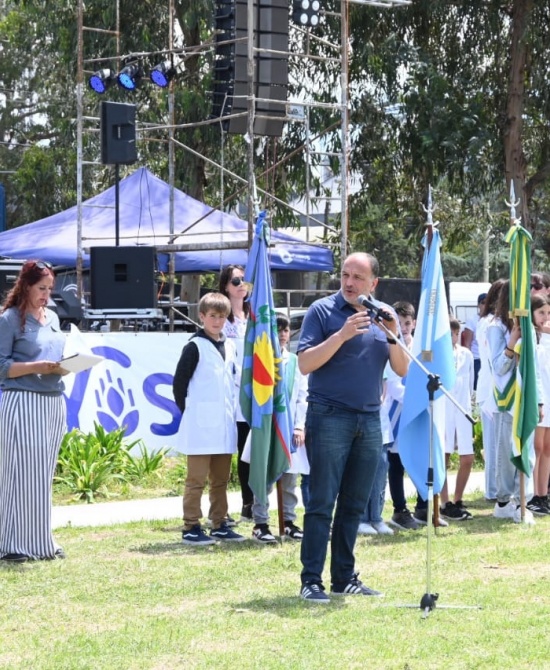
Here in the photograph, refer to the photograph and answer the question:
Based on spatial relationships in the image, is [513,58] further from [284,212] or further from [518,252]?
[518,252]

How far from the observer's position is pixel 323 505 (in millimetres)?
7031

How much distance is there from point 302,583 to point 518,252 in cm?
424

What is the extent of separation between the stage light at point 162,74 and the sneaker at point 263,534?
37.3ft

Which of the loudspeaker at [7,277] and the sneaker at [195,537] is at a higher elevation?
the loudspeaker at [7,277]

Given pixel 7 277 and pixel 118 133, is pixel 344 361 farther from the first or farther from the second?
A: pixel 118 133

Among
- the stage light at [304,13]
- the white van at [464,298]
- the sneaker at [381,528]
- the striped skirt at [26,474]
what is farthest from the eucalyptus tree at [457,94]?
the striped skirt at [26,474]

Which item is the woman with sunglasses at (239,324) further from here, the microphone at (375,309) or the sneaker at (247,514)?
the microphone at (375,309)

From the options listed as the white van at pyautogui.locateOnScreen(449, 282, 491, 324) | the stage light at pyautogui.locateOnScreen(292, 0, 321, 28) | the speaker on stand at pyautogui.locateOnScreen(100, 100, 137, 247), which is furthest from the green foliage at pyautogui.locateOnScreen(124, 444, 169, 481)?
the white van at pyautogui.locateOnScreen(449, 282, 491, 324)

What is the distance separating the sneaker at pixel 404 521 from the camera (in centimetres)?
1006

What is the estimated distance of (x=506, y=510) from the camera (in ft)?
34.7

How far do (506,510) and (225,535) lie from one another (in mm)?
2721

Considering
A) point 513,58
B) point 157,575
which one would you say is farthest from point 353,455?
point 513,58

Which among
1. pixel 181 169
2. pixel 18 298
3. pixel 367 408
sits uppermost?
pixel 181 169

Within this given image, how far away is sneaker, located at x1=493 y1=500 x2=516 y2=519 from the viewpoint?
416 inches
